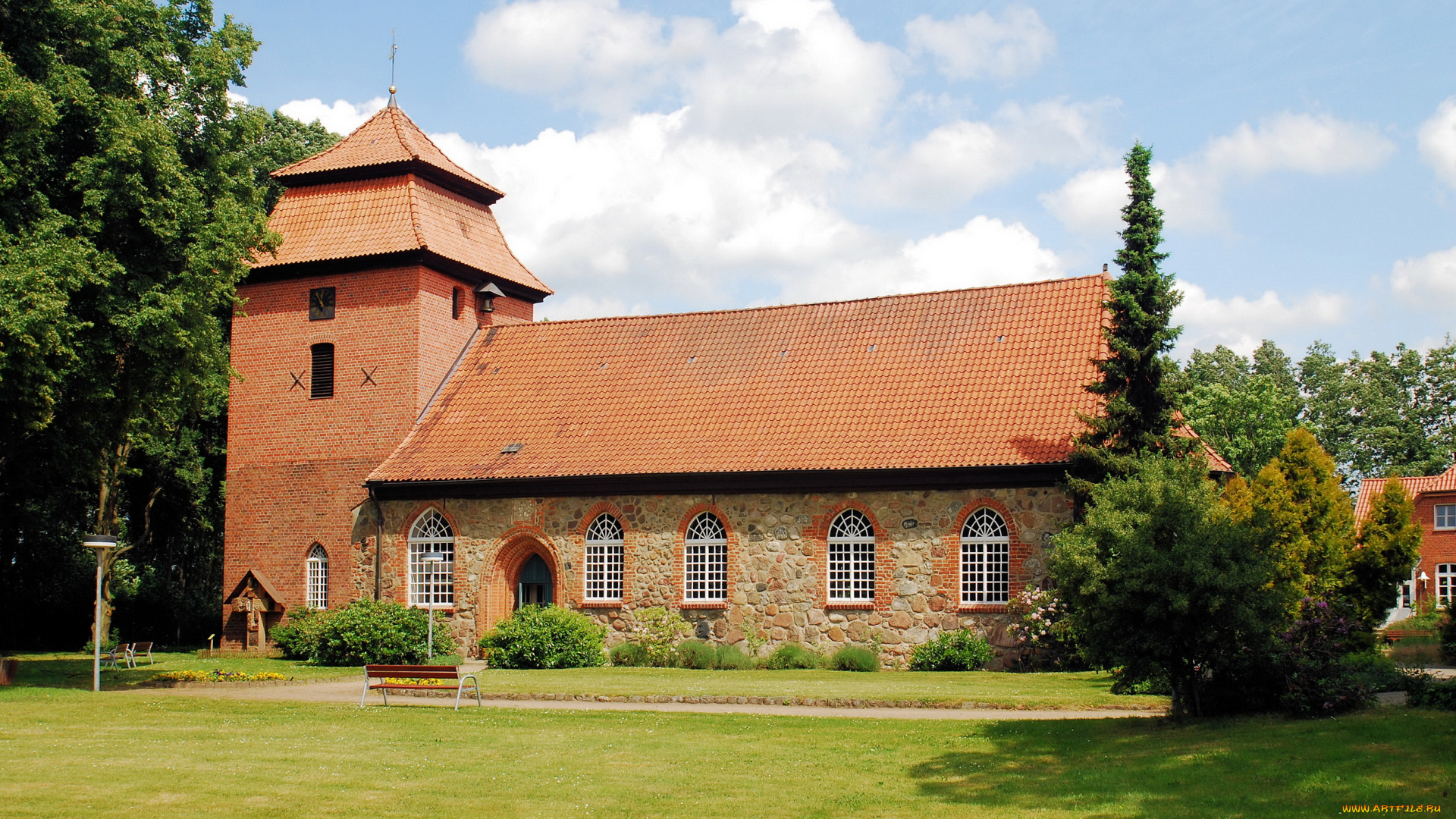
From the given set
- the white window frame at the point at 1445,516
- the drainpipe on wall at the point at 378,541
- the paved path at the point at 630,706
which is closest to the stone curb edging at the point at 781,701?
the paved path at the point at 630,706

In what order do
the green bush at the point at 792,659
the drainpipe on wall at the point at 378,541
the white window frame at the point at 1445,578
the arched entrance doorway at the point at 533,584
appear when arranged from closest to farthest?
the green bush at the point at 792,659 → the arched entrance doorway at the point at 533,584 → the drainpipe on wall at the point at 378,541 → the white window frame at the point at 1445,578

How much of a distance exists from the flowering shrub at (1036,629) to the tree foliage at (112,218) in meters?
14.2

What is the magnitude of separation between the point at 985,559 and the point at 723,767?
11.6m

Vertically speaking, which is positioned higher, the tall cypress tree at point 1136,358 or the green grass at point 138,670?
the tall cypress tree at point 1136,358

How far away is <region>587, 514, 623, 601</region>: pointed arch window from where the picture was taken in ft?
80.5

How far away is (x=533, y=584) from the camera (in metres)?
25.7

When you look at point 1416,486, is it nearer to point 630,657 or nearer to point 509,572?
point 630,657

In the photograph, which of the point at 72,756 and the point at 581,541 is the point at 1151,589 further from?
the point at 581,541

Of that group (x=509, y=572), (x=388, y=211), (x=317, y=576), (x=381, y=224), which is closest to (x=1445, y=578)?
(x=509, y=572)

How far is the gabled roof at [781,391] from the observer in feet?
75.0

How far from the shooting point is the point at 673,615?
23.8 meters

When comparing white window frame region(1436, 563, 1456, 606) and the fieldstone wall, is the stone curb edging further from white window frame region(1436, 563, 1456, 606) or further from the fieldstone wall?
white window frame region(1436, 563, 1456, 606)

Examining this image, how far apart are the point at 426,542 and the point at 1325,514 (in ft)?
70.9

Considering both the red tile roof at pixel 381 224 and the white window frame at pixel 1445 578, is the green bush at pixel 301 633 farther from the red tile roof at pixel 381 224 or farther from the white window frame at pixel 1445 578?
the white window frame at pixel 1445 578
